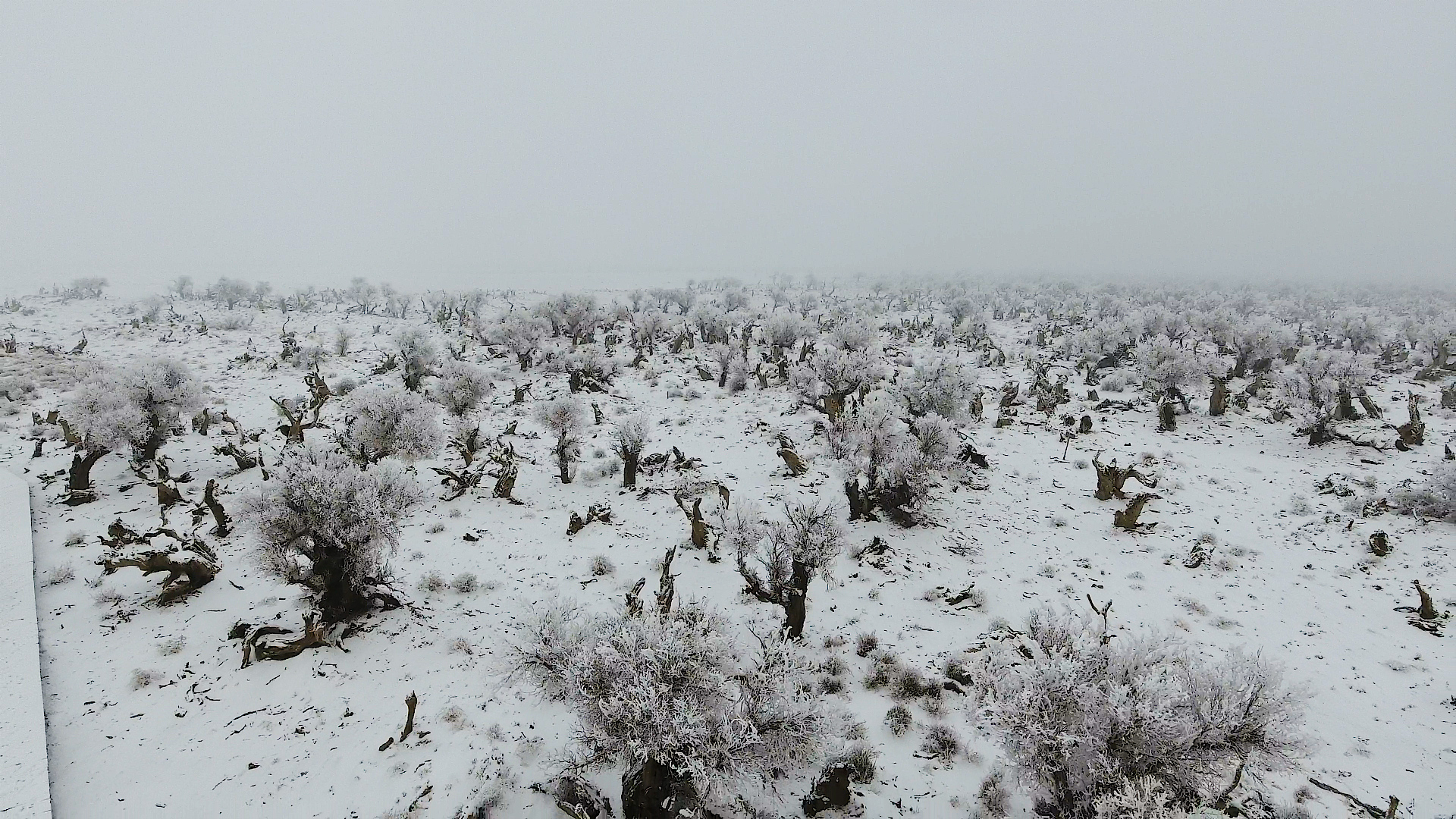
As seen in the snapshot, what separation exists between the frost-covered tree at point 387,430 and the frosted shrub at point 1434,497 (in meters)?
32.4

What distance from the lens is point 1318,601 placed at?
49.7 feet

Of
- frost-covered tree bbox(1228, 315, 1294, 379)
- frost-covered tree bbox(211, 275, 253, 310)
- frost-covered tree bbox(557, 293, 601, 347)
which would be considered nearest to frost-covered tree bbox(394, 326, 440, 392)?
frost-covered tree bbox(557, 293, 601, 347)

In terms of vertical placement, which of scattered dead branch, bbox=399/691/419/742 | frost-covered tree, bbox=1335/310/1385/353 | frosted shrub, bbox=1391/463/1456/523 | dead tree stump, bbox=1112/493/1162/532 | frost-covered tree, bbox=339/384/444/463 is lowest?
scattered dead branch, bbox=399/691/419/742

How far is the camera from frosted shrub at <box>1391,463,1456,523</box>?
57.7ft

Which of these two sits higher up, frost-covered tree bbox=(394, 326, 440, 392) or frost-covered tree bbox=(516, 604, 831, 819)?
frost-covered tree bbox=(394, 326, 440, 392)

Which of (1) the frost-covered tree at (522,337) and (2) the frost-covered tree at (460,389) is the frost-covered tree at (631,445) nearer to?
(2) the frost-covered tree at (460,389)

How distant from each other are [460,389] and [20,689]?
16546 millimetres

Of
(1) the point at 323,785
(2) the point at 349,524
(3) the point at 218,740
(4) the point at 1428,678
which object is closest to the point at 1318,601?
(4) the point at 1428,678

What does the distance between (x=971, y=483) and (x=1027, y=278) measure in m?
114

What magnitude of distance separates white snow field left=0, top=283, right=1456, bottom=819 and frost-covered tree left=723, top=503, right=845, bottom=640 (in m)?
0.84

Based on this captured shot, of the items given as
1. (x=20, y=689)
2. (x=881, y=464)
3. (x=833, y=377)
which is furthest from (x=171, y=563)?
(x=833, y=377)

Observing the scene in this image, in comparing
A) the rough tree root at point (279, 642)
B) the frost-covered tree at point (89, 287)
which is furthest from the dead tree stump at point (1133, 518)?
the frost-covered tree at point (89, 287)

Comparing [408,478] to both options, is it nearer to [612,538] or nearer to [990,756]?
[612,538]

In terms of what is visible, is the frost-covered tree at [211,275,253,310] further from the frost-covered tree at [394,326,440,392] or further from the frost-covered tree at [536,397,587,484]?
the frost-covered tree at [536,397,587,484]
